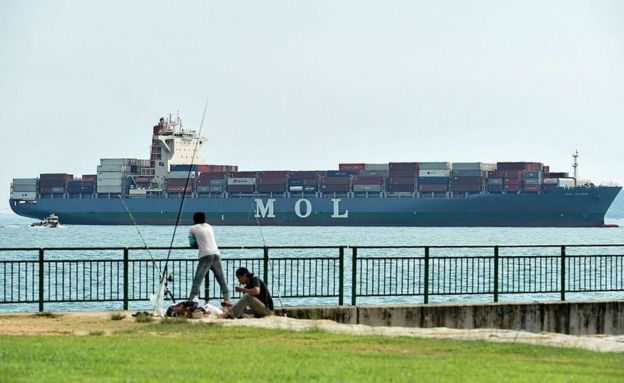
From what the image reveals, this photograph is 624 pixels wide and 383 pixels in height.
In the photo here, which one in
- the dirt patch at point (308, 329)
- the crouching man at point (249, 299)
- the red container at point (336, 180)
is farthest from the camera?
the red container at point (336, 180)

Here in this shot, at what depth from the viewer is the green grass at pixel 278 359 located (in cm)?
1149

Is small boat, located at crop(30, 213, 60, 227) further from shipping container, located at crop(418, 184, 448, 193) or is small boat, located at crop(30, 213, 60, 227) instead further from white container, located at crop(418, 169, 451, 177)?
white container, located at crop(418, 169, 451, 177)

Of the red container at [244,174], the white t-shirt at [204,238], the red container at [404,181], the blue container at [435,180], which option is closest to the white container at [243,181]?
the red container at [244,174]

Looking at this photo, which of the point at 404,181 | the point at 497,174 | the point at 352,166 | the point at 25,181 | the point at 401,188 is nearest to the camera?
the point at 497,174

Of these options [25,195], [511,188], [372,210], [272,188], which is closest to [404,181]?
[372,210]

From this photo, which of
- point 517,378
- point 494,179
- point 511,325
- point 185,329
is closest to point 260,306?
point 185,329

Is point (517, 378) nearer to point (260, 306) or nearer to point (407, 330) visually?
point (407, 330)

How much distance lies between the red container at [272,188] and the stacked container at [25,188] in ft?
113

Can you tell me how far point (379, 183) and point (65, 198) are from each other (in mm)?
42919

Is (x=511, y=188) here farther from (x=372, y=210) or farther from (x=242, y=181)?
(x=242, y=181)

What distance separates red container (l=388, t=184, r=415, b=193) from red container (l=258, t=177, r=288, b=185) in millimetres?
13461

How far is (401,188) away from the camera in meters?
152

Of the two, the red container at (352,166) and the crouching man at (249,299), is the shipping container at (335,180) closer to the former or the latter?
the red container at (352,166)

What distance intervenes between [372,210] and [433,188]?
7519 mm
